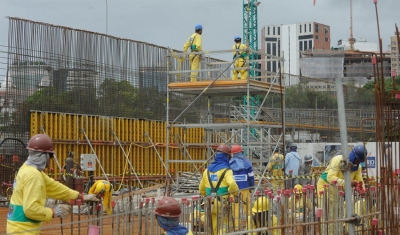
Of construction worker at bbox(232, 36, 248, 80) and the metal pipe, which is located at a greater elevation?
construction worker at bbox(232, 36, 248, 80)

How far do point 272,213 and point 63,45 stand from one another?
14554mm

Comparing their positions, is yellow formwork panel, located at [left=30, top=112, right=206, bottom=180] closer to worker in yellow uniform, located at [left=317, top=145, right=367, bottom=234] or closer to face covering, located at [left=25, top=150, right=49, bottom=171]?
worker in yellow uniform, located at [left=317, top=145, right=367, bottom=234]

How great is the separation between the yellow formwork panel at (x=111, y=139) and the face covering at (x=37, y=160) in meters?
13.6

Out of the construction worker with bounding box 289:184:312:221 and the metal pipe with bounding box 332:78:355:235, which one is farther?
the construction worker with bounding box 289:184:312:221

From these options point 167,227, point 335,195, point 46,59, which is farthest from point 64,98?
point 167,227

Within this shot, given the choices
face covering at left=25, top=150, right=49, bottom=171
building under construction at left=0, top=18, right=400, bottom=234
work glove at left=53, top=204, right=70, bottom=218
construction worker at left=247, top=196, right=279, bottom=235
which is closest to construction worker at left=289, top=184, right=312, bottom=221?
construction worker at left=247, top=196, right=279, bottom=235

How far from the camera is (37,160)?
732 centimetres

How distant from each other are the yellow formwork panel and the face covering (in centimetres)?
1357

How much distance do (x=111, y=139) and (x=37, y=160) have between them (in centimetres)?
1624

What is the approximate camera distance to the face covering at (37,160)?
7289mm

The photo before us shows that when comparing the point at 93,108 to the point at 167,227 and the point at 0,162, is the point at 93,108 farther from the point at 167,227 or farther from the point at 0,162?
the point at 167,227

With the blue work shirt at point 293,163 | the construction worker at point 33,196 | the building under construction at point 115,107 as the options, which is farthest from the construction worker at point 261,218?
the blue work shirt at point 293,163

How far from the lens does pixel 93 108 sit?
2319cm

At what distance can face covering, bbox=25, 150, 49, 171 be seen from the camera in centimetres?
729
